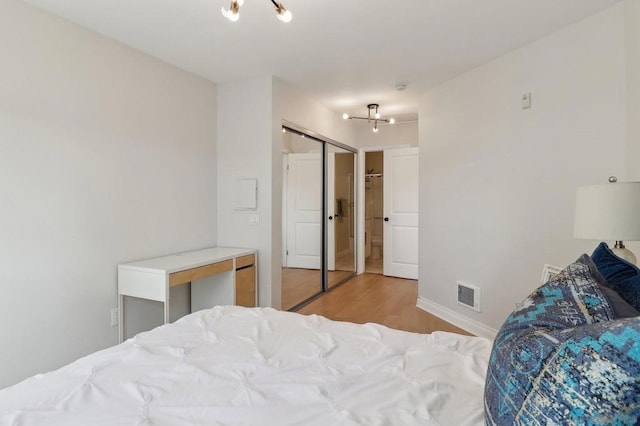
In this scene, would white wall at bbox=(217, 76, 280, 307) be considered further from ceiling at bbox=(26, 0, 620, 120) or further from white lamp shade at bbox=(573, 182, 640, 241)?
white lamp shade at bbox=(573, 182, 640, 241)

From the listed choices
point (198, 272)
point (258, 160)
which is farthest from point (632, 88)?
point (198, 272)

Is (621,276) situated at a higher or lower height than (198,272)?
higher

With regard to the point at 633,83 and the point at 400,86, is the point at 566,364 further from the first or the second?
the point at 400,86

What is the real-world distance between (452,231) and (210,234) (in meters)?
2.48

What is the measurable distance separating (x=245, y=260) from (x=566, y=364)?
296 centimetres

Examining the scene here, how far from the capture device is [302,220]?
15.4 feet

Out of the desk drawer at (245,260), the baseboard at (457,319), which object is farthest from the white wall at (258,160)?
the baseboard at (457,319)

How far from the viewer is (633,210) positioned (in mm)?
1650

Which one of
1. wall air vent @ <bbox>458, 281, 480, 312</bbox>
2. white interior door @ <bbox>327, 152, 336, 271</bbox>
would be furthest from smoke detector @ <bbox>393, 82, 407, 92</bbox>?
wall air vent @ <bbox>458, 281, 480, 312</bbox>

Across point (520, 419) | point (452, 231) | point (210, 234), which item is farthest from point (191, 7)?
point (452, 231)

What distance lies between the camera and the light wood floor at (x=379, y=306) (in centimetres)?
365

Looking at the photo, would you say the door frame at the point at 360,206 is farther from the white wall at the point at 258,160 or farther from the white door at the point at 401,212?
the white wall at the point at 258,160

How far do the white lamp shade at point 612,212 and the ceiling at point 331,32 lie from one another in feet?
4.37

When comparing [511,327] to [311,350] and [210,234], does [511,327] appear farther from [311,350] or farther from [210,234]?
[210,234]
